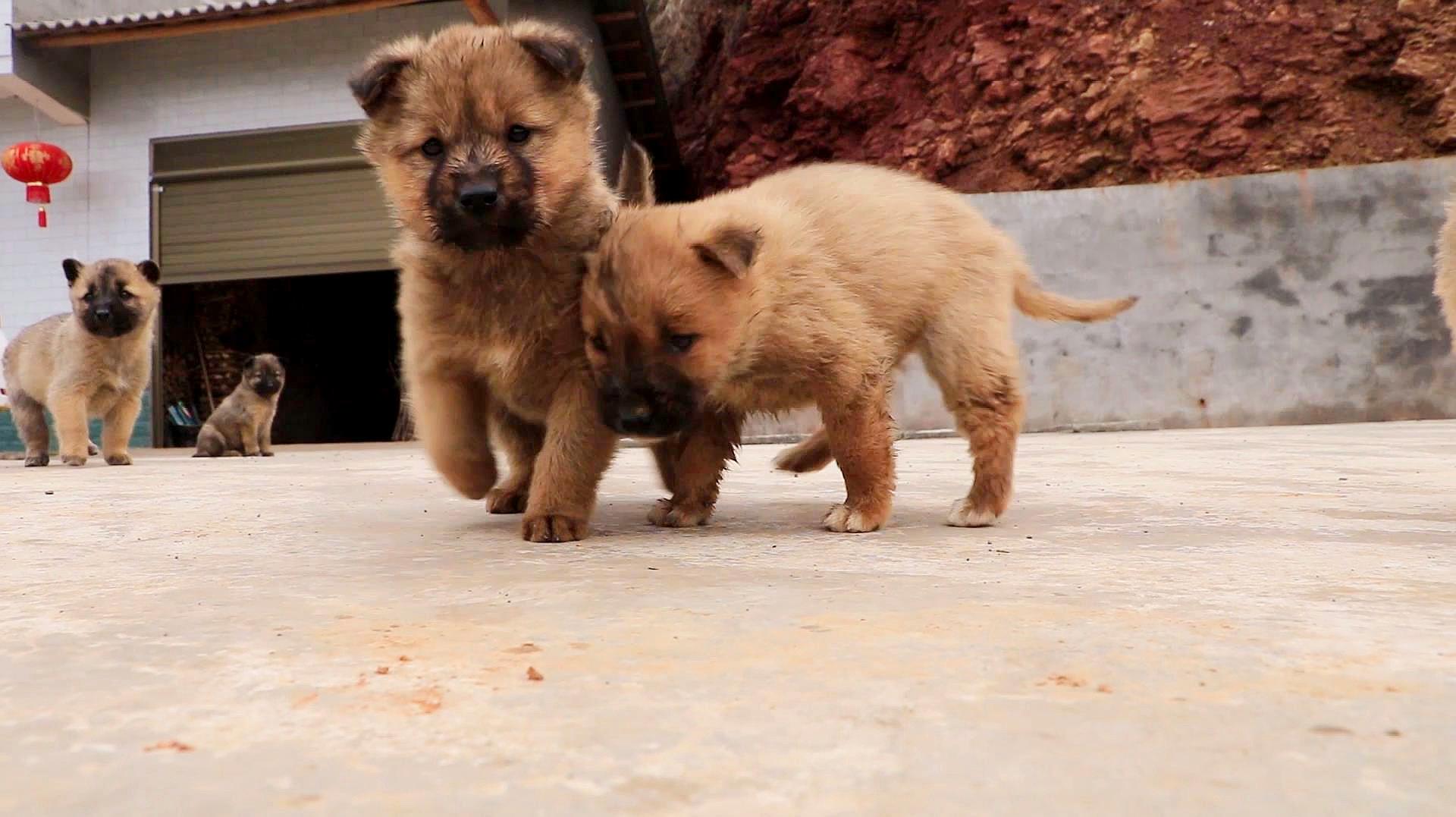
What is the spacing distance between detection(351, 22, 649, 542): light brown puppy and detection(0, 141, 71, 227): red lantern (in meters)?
11.8

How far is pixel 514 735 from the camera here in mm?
1116

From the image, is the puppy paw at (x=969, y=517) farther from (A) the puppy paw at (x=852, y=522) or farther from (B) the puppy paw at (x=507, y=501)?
(B) the puppy paw at (x=507, y=501)

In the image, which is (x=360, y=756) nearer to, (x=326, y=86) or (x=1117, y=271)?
(x=1117, y=271)

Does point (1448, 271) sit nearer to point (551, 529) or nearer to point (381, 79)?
point (551, 529)

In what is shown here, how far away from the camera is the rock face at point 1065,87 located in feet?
42.2

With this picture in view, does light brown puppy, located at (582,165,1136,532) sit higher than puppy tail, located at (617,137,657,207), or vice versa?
puppy tail, located at (617,137,657,207)

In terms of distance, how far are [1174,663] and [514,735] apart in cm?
82

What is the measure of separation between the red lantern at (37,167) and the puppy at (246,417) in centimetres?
467

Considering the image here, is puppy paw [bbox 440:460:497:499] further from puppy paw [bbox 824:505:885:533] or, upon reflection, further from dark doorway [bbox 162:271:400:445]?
dark doorway [bbox 162:271:400:445]

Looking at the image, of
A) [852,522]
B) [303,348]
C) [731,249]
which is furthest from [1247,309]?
[303,348]

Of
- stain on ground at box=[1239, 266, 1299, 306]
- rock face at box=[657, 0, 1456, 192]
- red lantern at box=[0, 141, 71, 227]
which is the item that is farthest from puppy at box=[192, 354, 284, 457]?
stain on ground at box=[1239, 266, 1299, 306]

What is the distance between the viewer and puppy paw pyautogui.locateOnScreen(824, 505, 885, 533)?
119 inches

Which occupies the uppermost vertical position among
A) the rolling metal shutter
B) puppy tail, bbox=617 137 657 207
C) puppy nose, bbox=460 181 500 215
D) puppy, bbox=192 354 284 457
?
the rolling metal shutter

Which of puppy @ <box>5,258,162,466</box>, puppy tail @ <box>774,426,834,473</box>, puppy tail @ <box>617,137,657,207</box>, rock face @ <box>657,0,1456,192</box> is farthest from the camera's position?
rock face @ <box>657,0,1456,192</box>
